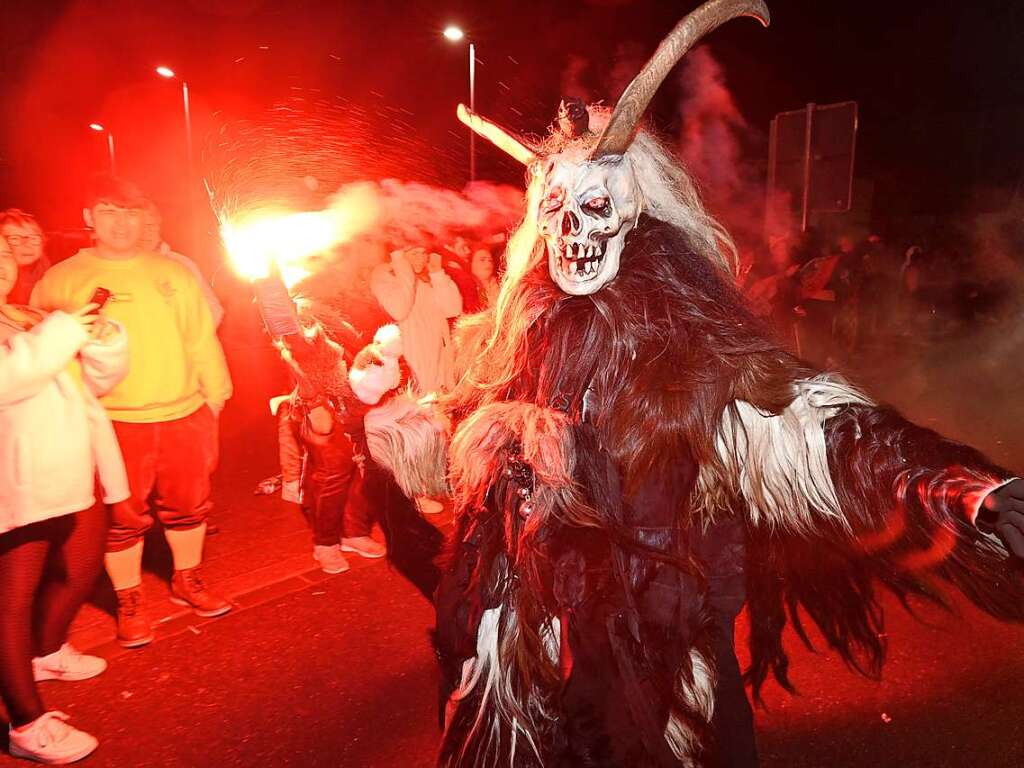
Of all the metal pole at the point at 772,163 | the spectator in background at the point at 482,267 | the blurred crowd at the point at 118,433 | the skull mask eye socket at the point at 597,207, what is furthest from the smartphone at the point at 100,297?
the metal pole at the point at 772,163

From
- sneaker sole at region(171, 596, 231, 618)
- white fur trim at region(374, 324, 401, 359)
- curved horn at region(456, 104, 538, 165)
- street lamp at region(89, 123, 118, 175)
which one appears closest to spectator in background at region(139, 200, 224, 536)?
sneaker sole at region(171, 596, 231, 618)

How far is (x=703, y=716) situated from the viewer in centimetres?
206

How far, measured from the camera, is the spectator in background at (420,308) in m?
5.39

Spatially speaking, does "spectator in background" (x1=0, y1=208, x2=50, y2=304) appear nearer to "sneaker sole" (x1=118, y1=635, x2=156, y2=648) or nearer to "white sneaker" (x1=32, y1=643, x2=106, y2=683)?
"white sneaker" (x1=32, y1=643, x2=106, y2=683)

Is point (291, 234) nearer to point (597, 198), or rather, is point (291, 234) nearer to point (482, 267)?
point (597, 198)

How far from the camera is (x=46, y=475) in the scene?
2797mm

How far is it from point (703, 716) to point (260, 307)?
2684 mm

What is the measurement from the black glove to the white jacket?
9.65 ft

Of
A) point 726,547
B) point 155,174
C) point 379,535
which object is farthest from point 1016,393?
point 155,174

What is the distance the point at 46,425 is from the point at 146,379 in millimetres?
822

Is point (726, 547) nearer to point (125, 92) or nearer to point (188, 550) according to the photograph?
point (188, 550)

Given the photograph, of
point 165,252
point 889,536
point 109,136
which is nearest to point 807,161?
point 165,252

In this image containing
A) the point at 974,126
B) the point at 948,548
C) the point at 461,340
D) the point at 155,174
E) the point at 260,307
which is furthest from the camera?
the point at 155,174

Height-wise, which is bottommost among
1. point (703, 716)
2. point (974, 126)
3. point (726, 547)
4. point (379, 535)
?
point (379, 535)
